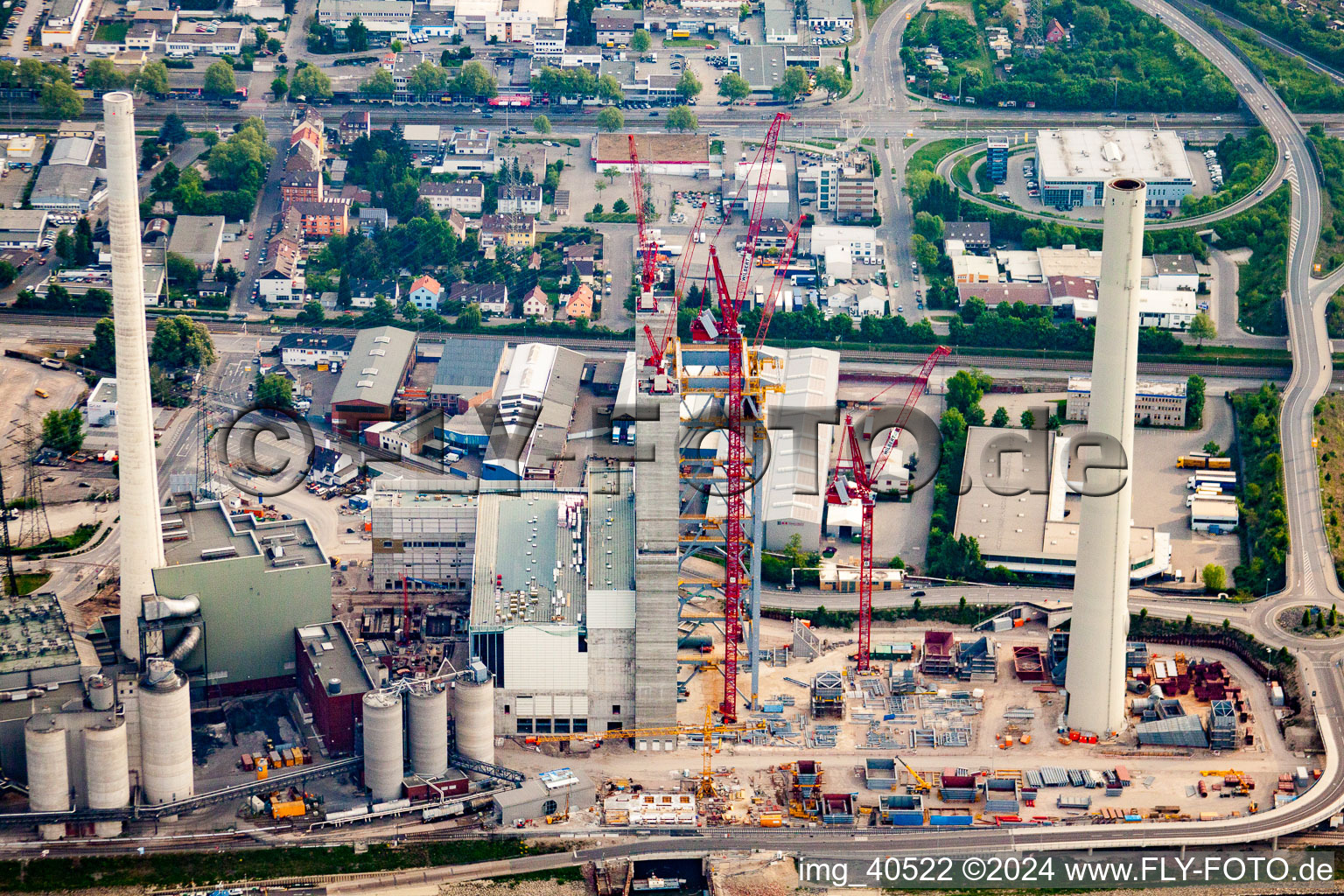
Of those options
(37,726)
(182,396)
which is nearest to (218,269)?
(182,396)

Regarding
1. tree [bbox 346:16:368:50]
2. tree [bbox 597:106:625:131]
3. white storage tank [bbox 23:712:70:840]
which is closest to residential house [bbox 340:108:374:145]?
tree [bbox 346:16:368:50]

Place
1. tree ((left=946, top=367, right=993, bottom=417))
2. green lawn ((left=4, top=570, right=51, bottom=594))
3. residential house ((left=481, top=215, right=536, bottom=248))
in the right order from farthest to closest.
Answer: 1. residential house ((left=481, top=215, right=536, bottom=248))
2. tree ((left=946, top=367, right=993, bottom=417))
3. green lawn ((left=4, top=570, right=51, bottom=594))

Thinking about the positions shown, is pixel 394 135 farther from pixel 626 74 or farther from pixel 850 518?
pixel 850 518

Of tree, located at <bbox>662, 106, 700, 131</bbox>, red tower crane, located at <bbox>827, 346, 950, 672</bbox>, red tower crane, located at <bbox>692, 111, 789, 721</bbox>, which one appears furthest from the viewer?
tree, located at <bbox>662, 106, 700, 131</bbox>

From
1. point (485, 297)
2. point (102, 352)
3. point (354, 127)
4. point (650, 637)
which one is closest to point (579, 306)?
point (485, 297)

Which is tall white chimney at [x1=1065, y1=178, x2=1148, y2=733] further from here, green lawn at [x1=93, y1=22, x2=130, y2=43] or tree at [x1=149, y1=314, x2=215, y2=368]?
green lawn at [x1=93, y1=22, x2=130, y2=43]

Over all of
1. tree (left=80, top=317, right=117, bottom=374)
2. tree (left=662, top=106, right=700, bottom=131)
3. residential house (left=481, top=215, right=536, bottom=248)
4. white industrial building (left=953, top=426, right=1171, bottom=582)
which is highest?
tree (left=662, top=106, right=700, bottom=131)

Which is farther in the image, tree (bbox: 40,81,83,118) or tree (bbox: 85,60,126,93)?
tree (bbox: 85,60,126,93)
